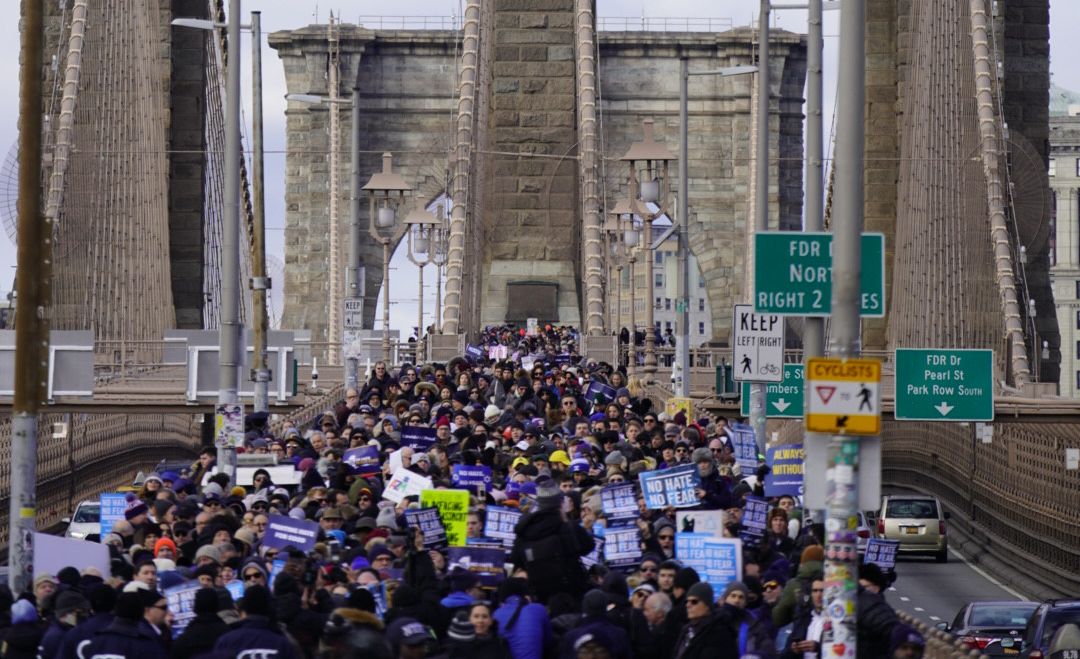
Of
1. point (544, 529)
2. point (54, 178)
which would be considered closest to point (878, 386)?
point (544, 529)

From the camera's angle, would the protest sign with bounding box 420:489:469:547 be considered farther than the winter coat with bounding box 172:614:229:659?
Yes

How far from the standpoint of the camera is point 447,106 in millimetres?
102688

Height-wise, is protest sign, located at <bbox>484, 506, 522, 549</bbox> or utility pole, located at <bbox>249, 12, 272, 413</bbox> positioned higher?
utility pole, located at <bbox>249, 12, 272, 413</bbox>

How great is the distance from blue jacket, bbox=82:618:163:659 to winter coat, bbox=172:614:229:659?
14cm

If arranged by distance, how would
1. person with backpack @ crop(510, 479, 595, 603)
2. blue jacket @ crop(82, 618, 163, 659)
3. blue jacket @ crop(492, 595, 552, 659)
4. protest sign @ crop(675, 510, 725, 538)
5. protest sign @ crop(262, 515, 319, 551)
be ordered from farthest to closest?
protest sign @ crop(675, 510, 725, 538), protest sign @ crop(262, 515, 319, 551), person with backpack @ crop(510, 479, 595, 603), blue jacket @ crop(492, 595, 552, 659), blue jacket @ crop(82, 618, 163, 659)

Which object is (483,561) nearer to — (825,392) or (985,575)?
(825,392)

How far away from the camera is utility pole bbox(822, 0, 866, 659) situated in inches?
530

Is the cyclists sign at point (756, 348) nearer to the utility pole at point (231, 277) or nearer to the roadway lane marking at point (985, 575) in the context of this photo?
the utility pole at point (231, 277)

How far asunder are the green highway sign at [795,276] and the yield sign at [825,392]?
100 inches

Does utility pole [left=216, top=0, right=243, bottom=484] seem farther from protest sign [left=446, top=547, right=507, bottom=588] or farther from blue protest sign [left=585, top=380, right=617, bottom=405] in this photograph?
protest sign [left=446, top=547, right=507, bottom=588]

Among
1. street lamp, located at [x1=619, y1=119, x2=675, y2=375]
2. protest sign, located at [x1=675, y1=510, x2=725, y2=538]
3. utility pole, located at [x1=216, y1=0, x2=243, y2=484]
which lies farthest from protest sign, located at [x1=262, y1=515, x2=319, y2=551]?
street lamp, located at [x1=619, y1=119, x2=675, y2=375]

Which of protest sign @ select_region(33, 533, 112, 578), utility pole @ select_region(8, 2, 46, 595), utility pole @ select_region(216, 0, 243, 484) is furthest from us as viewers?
utility pole @ select_region(216, 0, 243, 484)

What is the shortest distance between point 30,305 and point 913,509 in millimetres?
27003

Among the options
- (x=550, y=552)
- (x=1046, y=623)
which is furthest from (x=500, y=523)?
(x=1046, y=623)
